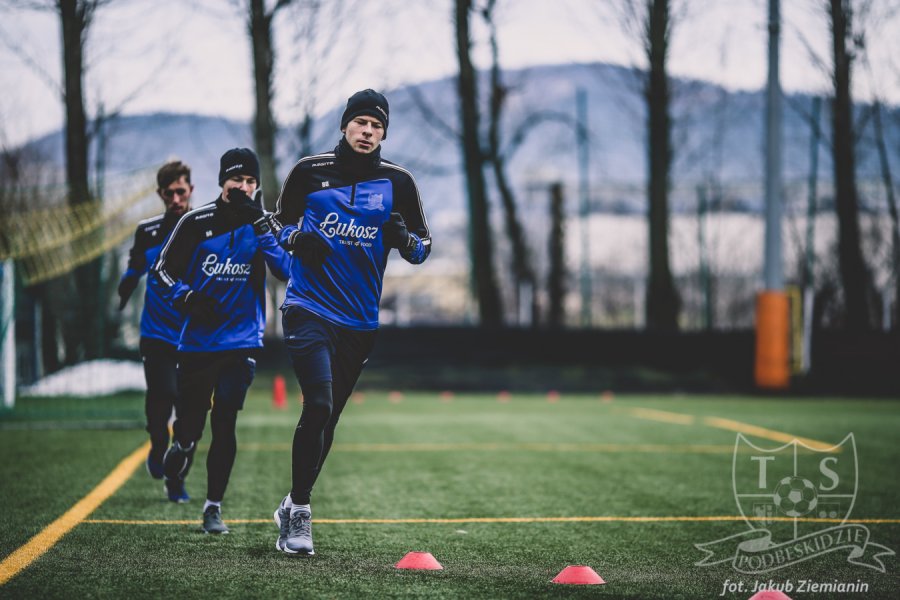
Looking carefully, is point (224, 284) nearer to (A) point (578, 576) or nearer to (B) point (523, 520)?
(B) point (523, 520)

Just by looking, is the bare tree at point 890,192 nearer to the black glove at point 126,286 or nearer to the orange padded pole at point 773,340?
the orange padded pole at point 773,340

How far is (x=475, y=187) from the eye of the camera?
29.8 m

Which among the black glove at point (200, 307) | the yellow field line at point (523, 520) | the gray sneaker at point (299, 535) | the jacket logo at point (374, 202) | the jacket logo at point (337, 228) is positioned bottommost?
the yellow field line at point (523, 520)

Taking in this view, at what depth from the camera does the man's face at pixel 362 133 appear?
5.98 meters

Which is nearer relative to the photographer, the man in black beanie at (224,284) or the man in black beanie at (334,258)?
the man in black beanie at (334,258)

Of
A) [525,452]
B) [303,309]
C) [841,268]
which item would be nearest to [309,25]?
[841,268]

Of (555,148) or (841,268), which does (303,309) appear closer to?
(841,268)

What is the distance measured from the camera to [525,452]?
10969 mm

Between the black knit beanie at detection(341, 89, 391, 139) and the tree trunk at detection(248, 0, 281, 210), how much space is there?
1993 cm

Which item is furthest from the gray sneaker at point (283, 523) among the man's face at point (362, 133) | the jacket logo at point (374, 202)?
the man's face at point (362, 133)

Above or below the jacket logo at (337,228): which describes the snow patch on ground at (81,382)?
below

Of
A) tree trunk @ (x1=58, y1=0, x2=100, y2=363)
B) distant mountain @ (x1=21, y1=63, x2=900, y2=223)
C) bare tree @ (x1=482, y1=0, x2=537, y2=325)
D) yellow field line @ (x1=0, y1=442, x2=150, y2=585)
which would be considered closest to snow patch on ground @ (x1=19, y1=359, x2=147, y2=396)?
yellow field line @ (x1=0, y1=442, x2=150, y2=585)

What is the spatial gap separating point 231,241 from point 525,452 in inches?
195

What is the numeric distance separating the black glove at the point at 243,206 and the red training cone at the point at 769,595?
340 centimetres
